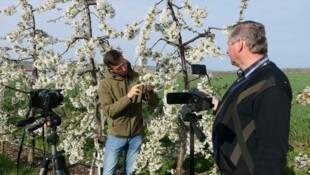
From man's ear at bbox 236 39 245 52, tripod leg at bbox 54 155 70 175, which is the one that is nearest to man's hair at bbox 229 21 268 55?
man's ear at bbox 236 39 245 52

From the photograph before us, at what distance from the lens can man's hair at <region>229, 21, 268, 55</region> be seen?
113 inches

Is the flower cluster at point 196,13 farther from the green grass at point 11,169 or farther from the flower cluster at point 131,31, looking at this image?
the green grass at point 11,169

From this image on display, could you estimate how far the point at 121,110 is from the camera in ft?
17.8

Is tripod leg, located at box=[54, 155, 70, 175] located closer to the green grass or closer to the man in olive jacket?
the man in olive jacket

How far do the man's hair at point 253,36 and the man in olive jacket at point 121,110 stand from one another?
2.64m

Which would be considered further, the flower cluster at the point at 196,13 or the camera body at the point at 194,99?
the flower cluster at the point at 196,13

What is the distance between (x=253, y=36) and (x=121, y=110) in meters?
2.84

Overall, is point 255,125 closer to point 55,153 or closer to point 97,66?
point 55,153

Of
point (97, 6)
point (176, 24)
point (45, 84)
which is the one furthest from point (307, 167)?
point (45, 84)

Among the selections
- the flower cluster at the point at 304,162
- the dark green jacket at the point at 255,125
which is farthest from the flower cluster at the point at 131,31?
the dark green jacket at the point at 255,125

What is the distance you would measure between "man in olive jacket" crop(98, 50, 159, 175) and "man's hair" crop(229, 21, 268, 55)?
8.68ft

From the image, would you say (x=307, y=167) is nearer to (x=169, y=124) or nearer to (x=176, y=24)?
(x=169, y=124)

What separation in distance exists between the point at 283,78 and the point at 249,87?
0.73ft

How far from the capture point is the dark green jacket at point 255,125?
2.65m
